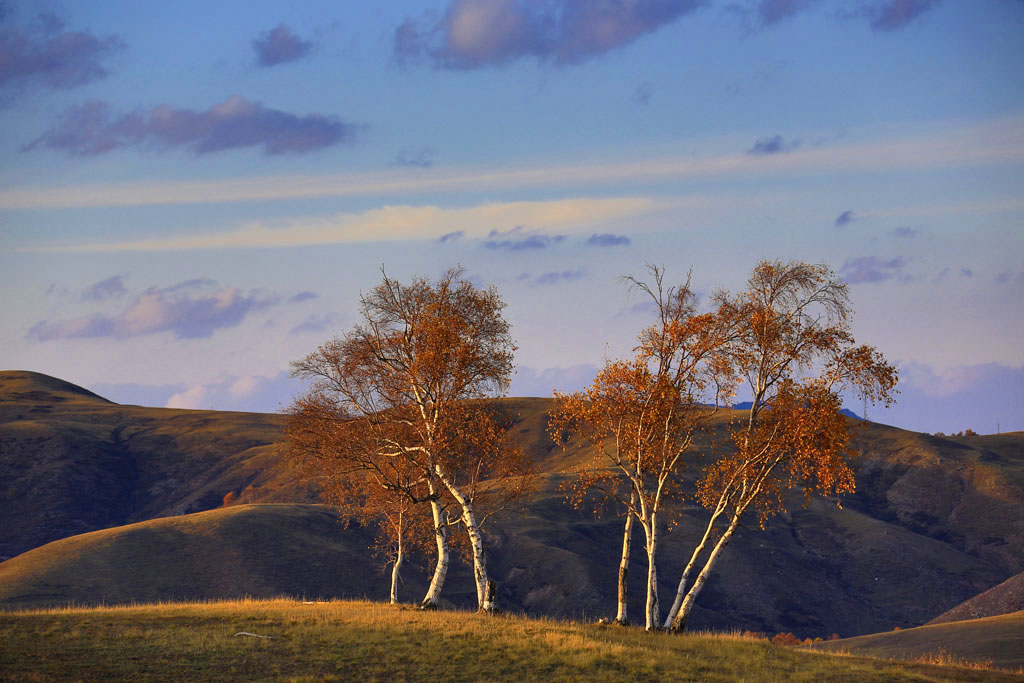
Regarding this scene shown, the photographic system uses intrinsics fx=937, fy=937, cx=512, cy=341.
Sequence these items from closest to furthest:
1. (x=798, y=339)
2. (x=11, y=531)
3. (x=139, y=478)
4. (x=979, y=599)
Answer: (x=798, y=339)
(x=979, y=599)
(x=11, y=531)
(x=139, y=478)

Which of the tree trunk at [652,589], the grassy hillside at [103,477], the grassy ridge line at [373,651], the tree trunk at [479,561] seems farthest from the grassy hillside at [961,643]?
the grassy hillside at [103,477]

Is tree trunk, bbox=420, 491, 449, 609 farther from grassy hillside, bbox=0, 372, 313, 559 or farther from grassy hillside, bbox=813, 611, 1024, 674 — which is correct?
grassy hillside, bbox=0, 372, 313, 559

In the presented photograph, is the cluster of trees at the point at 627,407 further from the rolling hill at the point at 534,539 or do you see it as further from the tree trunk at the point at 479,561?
the rolling hill at the point at 534,539

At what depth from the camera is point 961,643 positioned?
166 feet

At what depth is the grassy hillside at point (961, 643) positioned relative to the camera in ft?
151

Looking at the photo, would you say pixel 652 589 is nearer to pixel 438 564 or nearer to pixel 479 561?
pixel 479 561

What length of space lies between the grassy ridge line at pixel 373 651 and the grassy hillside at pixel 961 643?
10662mm

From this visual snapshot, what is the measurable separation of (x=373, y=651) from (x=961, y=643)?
1384 inches

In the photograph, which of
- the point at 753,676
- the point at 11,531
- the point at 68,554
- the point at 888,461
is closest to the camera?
the point at 753,676

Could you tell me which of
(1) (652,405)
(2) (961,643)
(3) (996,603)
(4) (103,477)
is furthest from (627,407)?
(4) (103,477)

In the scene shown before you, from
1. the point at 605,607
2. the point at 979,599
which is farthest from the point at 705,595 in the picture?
the point at 979,599

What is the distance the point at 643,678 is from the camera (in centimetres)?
3061

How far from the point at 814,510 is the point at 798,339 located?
121838 millimetres

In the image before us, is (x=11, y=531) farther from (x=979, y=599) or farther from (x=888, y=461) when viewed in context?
(x=888, y=461)
